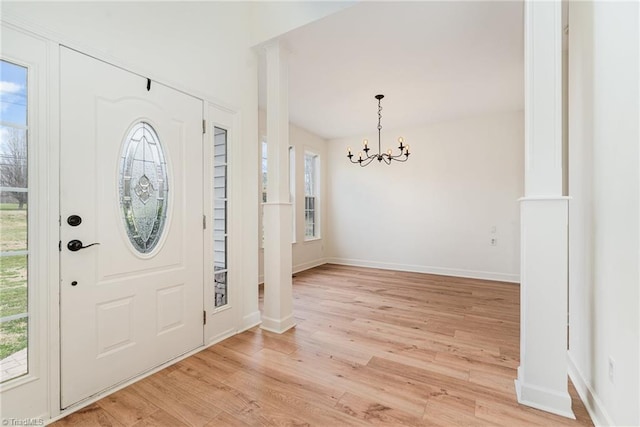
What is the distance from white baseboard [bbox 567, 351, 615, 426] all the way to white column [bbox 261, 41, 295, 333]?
7.39ft

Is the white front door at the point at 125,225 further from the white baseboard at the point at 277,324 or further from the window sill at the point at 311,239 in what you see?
the window sill at the point at 311,239

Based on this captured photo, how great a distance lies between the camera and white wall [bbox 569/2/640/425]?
4.28 feet

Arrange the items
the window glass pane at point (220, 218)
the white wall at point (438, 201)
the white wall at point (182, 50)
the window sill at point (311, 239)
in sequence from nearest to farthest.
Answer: the white wall at point (182, 50) → the window glass pane at point (220, 218) → the white wall at point (438, 201) → the window sill at point (311, 239)

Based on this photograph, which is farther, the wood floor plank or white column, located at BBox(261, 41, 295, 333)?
white column, located at BBox(261, 41, 295, 333)

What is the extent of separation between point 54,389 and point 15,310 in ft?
1.69

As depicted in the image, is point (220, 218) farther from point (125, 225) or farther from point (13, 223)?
point (13, 223)

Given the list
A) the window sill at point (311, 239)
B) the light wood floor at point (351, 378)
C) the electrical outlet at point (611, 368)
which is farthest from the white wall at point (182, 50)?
the window sill at point (311, 239)

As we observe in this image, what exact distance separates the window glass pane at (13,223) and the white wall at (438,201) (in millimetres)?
5212

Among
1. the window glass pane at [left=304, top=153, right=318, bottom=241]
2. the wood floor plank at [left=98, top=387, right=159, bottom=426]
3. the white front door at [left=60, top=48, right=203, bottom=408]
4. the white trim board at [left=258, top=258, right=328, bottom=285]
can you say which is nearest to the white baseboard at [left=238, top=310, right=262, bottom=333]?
the white front door at [left=60, top=48, right=203, bottom=408]

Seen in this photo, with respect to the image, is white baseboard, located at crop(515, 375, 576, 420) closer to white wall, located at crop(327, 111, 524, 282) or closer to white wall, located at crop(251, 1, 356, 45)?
white wall, located at crop(251, 1, 356, 45)

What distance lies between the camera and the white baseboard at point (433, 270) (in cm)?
478

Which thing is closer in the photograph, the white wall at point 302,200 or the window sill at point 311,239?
the white wall at point 302,200

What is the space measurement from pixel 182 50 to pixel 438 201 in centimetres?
461

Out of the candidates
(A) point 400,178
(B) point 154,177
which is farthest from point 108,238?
(A) point 400,178
